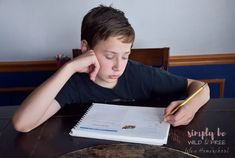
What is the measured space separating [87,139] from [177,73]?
4.70 feet

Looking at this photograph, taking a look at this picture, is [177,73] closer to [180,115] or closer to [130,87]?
[130,87]

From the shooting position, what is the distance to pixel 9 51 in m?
2.18

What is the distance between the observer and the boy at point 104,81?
1.12 meters

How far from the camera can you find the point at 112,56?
1274 mm

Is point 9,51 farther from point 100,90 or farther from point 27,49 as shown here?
point 100,90

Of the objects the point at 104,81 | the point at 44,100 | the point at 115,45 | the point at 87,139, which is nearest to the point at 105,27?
the point at 115,45

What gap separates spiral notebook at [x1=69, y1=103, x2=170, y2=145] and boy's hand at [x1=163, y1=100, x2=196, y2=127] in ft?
0.07

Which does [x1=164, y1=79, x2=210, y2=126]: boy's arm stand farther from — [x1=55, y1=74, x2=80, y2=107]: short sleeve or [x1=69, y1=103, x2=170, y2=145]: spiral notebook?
[x1=55, y1=74, x2=80, y2=107]: short sleeve

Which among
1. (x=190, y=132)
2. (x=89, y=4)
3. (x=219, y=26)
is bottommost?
(x=190, y=132)

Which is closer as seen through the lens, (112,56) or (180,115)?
(180,115)

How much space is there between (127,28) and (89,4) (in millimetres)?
852

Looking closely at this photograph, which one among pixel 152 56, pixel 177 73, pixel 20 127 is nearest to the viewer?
pixel 20 127

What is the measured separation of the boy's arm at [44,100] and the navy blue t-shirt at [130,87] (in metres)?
Result: 0.12

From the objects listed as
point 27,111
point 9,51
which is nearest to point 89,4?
point 9,51
